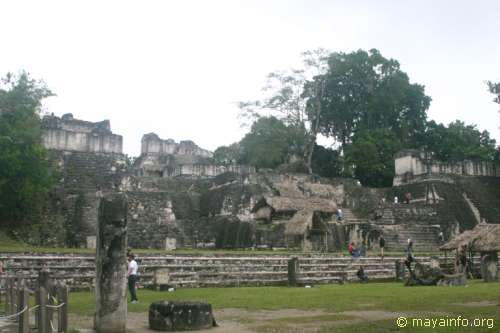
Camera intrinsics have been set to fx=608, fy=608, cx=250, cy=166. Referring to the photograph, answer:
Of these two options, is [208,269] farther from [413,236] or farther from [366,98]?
[366,98]

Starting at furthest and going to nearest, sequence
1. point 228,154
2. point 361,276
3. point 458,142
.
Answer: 1. point 228,154
2. point 458,142
3. point 361,276

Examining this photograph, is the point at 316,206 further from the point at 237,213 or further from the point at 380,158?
the point at 380,158

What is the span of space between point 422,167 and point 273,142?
10.2 m

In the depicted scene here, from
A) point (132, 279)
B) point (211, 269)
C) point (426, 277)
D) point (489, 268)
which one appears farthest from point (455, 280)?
point (132, 279)

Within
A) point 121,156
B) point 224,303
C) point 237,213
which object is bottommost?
point 224,303

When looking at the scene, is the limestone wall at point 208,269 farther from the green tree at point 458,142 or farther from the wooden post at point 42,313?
the green tree at point 458,142

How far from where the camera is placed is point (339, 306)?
10930 millimetres

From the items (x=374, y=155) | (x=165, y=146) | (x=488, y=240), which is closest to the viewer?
(x=488, y=240)

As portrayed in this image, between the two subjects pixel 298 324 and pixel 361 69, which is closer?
pixel 298 324

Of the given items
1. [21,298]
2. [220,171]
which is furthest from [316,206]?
[21,298]

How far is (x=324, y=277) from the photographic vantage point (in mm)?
18281

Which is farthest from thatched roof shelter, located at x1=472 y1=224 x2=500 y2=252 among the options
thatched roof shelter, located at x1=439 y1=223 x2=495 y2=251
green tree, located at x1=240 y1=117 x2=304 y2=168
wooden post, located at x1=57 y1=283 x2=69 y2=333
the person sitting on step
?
green tree, located at x1=240 y1=117 x2=304 y2=168

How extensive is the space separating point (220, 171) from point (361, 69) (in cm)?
1461

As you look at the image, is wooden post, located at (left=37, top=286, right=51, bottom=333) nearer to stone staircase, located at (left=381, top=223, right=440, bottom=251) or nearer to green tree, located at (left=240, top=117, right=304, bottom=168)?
stone staircase, located at (left=381, top=223, right=440, bottom=251)
